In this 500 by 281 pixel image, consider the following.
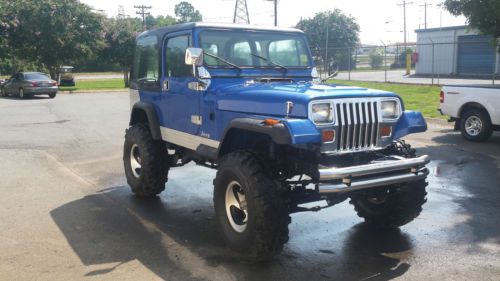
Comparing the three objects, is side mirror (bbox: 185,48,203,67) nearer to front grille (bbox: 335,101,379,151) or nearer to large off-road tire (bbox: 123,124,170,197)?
front grille (bbox: 335,101,379,151)

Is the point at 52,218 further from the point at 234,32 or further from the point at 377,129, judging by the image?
the point at 377,129

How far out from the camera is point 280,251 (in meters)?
4.77

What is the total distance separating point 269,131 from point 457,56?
119 ft

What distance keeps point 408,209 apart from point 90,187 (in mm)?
4748

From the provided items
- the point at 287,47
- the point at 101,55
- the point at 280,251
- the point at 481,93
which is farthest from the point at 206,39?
the point at 101,55

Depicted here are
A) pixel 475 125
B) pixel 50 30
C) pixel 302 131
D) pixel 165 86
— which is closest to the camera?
pixel 302 131

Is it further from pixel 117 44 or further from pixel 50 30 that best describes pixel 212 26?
pixel 117 44

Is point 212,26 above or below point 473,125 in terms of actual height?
above

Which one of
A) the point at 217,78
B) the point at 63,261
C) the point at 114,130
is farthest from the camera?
the point at 114,130

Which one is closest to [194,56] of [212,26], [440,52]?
[212,26]

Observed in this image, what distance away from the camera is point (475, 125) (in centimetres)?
1191

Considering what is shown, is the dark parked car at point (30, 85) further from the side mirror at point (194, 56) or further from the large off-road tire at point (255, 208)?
the large off-road tire at point (255, 208)

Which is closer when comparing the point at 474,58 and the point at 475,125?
the point at 475,125

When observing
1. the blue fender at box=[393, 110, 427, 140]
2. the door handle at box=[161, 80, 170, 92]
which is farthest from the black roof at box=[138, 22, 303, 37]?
the blue fender at box=[393, 110, 427, 140]
